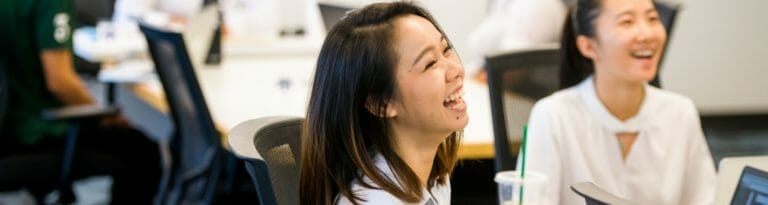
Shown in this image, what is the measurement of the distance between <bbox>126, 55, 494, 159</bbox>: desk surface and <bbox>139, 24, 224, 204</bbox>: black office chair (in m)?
0.07

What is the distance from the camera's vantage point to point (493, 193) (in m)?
3.10

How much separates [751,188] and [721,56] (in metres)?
4.83

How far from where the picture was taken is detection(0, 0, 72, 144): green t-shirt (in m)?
3.43

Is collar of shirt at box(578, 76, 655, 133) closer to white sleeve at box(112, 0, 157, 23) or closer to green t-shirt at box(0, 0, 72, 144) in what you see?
green t-shirt at box(0, 0, 72, 144)

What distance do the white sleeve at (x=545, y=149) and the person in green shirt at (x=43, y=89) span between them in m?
1.73

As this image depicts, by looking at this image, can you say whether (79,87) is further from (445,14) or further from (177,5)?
(445,14)

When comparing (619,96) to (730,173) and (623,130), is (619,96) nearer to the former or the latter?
(623,130)

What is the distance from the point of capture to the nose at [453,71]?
141 cm

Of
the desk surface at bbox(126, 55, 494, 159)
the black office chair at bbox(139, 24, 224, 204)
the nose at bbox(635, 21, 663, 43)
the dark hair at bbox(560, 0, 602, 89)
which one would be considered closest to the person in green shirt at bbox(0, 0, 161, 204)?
the desk surface at bbox(126, 55, 494, 159)

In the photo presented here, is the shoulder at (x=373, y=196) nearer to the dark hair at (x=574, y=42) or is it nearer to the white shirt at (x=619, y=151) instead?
the white shirt at (x=619, y=151)

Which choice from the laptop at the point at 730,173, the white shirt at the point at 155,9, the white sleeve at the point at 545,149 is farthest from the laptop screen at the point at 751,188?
the white shirt at the point at 155,9

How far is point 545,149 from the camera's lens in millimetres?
2082

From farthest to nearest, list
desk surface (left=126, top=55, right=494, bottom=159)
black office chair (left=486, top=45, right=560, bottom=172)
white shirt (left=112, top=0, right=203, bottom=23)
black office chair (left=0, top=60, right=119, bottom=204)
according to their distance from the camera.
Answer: white shirt (left=112, top=0, right=203, bottom=23), black office chair (left=0, top=60, right=119, bottom=204), desk surface (left=126, top=55, right=494, bottom=159), black office chair (left=486, top=45, right=560, bottom=172)

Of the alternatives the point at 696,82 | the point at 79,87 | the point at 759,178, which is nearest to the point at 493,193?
the point at 79,87
